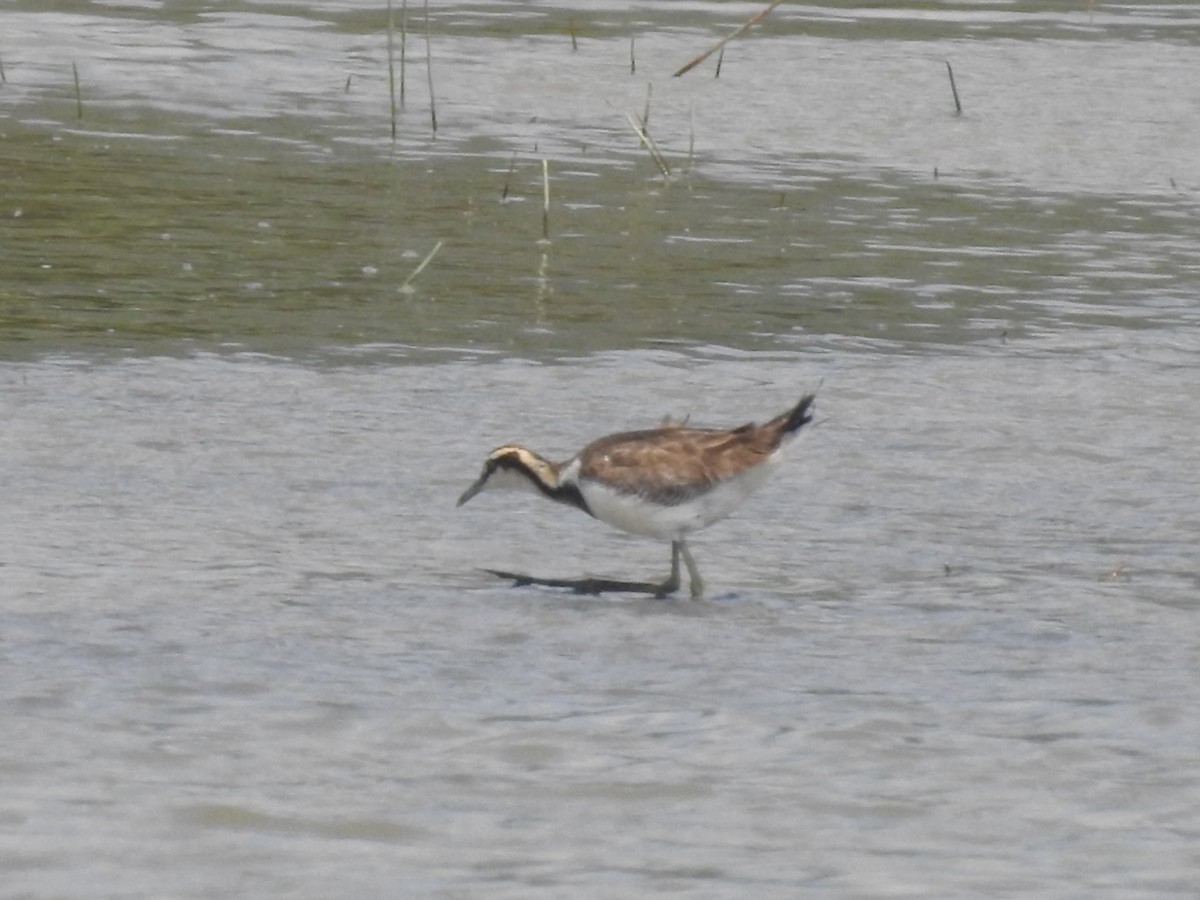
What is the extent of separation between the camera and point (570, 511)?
942cm

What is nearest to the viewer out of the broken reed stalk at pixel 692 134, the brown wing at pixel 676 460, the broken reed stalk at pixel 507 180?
the brown wing at pixel 676 460

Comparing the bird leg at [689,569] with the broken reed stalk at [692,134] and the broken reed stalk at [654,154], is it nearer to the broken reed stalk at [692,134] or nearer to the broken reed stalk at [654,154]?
the broken reed stalk at [654,154]

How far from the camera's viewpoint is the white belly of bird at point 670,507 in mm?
8102

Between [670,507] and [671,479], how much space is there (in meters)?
0.09

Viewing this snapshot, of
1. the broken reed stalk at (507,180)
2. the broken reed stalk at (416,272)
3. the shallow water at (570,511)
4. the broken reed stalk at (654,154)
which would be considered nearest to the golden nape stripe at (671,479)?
the shallow water at (570,511)

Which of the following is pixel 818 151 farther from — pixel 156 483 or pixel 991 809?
pixel 991 809

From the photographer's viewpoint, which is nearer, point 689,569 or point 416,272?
point 689,569

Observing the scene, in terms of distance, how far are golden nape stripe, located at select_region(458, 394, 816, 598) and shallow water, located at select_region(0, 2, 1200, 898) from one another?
0.88 feet

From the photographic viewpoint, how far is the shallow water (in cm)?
588

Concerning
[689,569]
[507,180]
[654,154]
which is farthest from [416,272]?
[689,569]

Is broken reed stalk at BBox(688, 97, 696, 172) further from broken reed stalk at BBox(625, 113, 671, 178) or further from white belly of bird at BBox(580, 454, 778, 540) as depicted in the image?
white belly of bird at BBox(580, 454, 778, 540)

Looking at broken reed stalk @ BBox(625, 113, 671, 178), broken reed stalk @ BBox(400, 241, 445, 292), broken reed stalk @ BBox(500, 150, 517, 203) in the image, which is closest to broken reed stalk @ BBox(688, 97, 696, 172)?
broken reed stalk @ BBox(625, 113, 671, 178)

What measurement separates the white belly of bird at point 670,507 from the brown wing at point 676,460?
1.1 inches

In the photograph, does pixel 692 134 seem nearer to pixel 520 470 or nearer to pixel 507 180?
pixel 507 180
